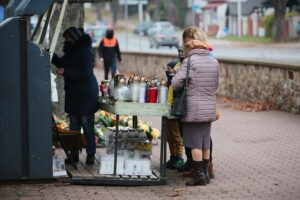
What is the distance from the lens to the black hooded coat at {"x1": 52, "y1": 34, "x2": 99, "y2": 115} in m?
10.2

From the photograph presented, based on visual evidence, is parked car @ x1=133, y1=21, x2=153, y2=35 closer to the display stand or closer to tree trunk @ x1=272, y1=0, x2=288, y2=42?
tree trunk @ x1=272, y1=0, x2=288, y2=42

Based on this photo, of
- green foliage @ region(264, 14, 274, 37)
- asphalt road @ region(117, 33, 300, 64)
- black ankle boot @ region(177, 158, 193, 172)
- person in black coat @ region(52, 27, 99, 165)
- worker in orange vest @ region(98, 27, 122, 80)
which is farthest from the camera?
green foliage @ region(264, 14, 274, 37)

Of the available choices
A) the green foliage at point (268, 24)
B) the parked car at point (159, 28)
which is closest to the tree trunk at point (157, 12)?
the parked car at point (159, 28)

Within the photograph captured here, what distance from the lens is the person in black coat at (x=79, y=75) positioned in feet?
33.6

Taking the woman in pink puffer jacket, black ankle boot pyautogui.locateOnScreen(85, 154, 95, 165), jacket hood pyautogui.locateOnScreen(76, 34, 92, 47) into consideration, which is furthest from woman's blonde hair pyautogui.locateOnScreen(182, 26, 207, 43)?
black ankle boot pyautogui.locateOnScreen(85, 154, 95, 165)

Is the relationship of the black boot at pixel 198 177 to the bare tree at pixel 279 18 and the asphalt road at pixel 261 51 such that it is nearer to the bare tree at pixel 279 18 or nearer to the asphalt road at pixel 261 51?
the asphalt road at pixel 261 51

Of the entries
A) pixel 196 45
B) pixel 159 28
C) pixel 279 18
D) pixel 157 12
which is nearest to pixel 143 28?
pixel 157 12

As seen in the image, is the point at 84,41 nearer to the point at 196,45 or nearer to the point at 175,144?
the point at 196,45

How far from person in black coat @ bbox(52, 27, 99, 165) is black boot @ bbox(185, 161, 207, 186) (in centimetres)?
149

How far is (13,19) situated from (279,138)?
5876 millimetres

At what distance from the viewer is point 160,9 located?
130 meters

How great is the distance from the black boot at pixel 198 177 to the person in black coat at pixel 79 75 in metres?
1.49

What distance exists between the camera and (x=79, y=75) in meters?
10.2

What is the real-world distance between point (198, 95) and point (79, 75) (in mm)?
1535
